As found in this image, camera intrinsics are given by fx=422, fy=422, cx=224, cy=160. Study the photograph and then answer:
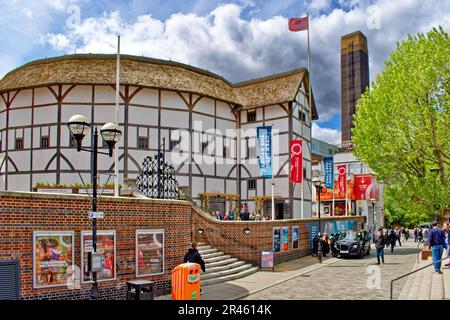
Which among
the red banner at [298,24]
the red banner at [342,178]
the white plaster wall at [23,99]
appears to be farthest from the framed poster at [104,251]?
the red banner at [342,178]

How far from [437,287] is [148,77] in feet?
74.2

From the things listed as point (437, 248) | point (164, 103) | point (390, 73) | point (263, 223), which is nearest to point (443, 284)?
point (437, 248)

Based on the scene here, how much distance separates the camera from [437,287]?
→ 12.7 meters

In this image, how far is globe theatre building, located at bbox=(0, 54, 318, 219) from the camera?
27719mm

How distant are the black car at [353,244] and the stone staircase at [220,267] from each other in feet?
25.3

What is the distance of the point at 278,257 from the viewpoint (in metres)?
22.4

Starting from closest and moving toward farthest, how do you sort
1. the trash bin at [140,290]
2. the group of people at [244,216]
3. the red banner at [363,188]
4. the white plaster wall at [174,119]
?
the trash bin at [140,290] → the group of people at [244,216] → the white plaster wall at [174,119] → the red banner at [363,188]

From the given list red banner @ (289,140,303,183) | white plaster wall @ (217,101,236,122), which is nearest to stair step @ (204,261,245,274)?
red banner @ (289,140,303,183)

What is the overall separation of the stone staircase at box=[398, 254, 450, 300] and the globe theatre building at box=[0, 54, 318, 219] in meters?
16.8

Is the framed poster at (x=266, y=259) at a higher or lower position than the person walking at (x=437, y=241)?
lower

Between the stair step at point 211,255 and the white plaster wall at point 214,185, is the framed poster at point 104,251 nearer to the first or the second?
the stair step at point 211,255

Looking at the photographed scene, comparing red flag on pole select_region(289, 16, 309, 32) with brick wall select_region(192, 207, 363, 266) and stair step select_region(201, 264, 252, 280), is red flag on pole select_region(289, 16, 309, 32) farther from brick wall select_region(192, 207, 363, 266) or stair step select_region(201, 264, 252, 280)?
stair step select_region(201, 264, 252, 280)

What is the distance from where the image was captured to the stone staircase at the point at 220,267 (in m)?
16.5
